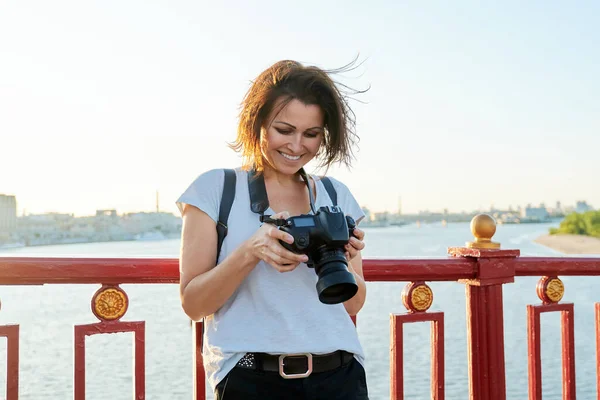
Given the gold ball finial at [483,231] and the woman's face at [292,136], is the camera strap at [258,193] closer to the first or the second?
the woman's face at [292,136]

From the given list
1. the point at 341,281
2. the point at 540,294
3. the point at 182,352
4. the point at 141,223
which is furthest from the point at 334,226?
the point at 141,223

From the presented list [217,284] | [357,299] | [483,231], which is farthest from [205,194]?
[483,231]

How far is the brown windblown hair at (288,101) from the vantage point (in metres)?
1.34

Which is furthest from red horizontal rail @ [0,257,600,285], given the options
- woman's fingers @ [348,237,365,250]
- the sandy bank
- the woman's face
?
the sandy bank

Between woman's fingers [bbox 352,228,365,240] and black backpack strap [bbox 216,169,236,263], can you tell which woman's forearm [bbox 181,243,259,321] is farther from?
woman's fingers [bbox 352,228,365,240]

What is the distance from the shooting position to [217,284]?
1200mm

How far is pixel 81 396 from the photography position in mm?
1491

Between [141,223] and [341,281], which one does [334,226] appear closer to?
[341,281]

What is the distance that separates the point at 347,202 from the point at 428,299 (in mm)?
608

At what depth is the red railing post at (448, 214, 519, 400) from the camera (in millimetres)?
1962

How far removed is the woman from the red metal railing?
0.30 m

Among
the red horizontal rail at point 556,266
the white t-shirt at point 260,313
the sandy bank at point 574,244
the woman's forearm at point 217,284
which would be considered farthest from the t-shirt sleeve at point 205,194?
the sandy bank at point 574,244

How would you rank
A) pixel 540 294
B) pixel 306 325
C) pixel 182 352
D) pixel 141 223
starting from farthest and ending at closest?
pixel 141 223 < pixel 182 352 < pixel 540 294 < pixel 306 325

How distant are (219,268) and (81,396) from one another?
0.60 metres
